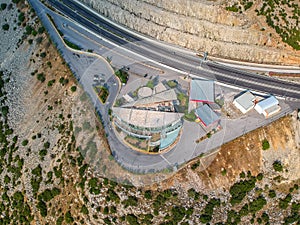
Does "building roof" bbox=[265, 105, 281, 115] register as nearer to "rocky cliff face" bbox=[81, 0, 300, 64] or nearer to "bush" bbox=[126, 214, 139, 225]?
"rocky cliff face" bbox=[81, 0, 300, 64]

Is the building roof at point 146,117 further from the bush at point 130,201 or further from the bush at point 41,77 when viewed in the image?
the bush at point 41,77

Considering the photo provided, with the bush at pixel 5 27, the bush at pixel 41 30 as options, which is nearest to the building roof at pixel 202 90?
the bush at pixel 41 30

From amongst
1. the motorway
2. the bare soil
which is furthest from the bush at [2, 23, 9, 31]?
the bare soil

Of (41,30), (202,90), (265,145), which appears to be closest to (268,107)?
(265,145)

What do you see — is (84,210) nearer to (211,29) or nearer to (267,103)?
(267,103)

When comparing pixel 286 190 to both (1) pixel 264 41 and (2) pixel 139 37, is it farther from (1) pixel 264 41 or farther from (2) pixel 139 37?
(2) pixel 139 37

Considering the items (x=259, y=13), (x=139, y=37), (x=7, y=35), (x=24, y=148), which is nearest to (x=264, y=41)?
(x=259, y=13)
